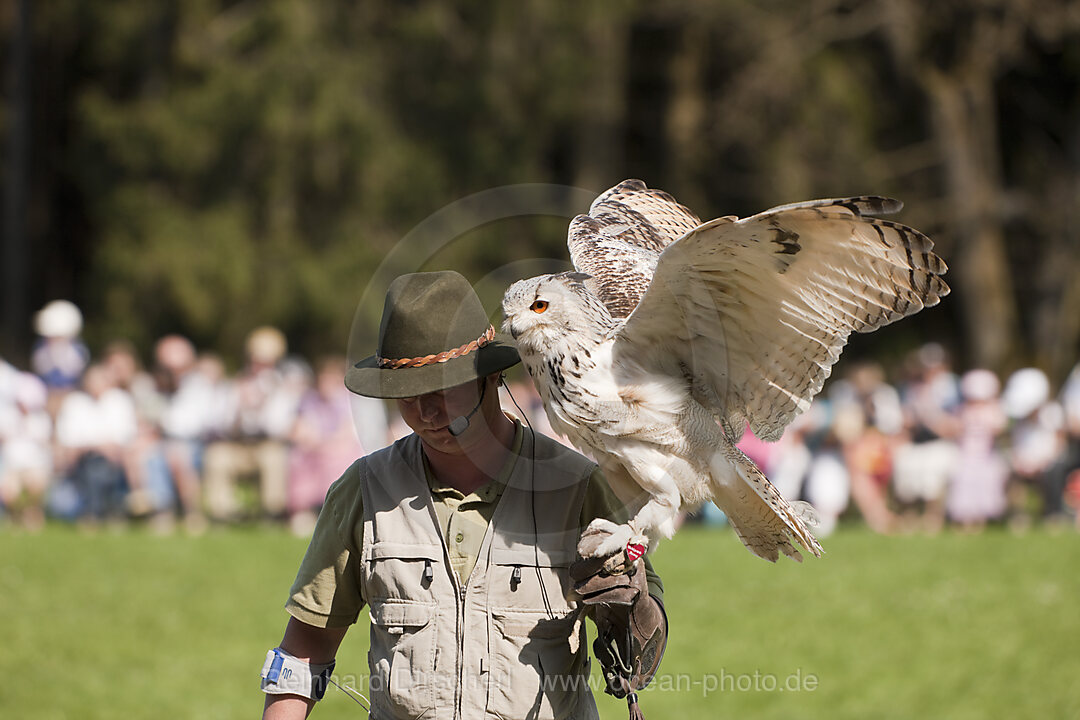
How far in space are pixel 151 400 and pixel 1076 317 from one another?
1741 cm

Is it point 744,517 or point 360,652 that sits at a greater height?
point 360,652

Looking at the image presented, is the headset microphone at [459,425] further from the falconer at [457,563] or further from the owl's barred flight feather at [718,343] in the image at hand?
the owl's barred flight feather at [718,343]

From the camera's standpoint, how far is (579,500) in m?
3.03

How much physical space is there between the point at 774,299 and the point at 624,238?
117 cm

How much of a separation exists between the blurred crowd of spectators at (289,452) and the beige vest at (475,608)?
29.5 ft

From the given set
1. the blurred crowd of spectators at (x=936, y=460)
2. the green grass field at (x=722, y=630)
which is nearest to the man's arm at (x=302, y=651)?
the green grass field at (x=722, y=630)

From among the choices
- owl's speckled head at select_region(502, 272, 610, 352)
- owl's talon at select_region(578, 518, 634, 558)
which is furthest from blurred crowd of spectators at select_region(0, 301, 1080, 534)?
owl's talon at select_region(578, 518, 634, 558)

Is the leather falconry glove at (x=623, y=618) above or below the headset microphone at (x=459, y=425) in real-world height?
below

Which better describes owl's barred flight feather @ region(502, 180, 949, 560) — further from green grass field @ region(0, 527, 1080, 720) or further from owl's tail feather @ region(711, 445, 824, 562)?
green grass field @ region(0, 527, 1080, 720)

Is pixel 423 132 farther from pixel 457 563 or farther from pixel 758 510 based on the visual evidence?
pixel 457 563

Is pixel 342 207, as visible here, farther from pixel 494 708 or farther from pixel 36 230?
pixel 494 708

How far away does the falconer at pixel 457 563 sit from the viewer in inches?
112

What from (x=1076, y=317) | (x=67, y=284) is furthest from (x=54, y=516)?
(x=1076, y=317)

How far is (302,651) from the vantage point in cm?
304
